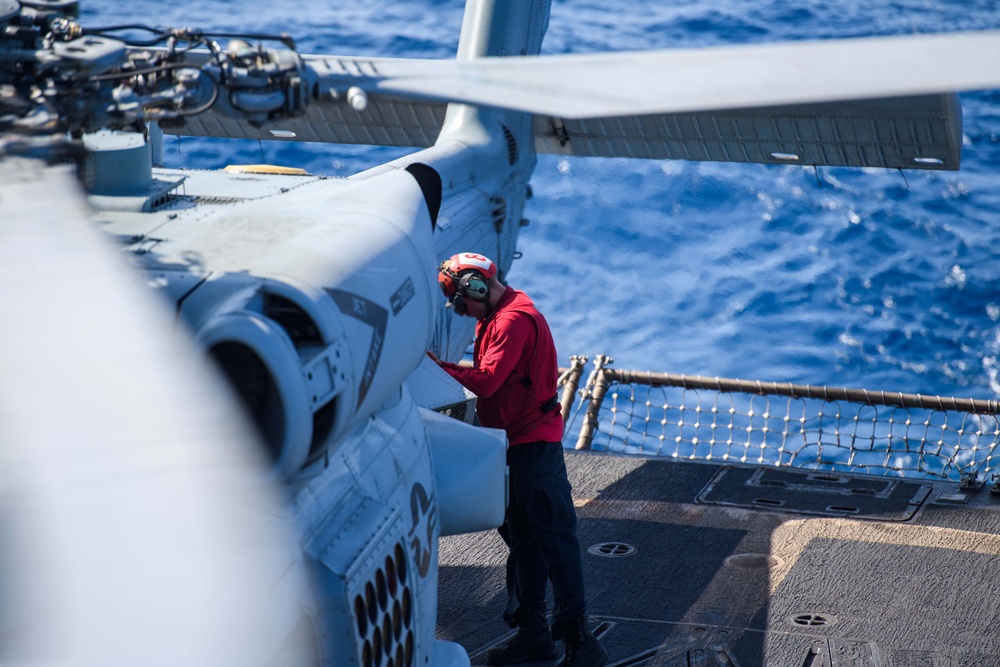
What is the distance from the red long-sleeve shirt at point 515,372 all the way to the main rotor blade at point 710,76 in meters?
1.76

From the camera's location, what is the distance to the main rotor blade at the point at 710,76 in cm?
298

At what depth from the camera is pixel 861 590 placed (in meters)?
5.96

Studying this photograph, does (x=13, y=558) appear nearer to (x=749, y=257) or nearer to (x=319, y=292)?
(x=319, y=292)

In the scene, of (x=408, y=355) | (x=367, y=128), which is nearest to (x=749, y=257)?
(x=367, y=128)

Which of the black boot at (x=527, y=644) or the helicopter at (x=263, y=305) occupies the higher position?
the helicopter at (x=263, y=305)

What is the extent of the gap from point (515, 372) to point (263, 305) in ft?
6.59

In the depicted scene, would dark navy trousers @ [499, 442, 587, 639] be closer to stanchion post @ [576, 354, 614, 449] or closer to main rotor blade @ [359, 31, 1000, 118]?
main rotor blade @ [359, 31, 1000, 118]

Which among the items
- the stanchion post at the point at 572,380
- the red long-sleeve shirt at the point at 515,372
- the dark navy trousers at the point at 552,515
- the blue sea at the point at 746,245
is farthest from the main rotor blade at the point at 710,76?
the blue sea at the point at 746,245

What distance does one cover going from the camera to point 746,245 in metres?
19.2

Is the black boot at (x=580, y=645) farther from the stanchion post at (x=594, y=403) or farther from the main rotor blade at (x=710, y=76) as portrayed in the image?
the stanchion post at (x=594, y=403)

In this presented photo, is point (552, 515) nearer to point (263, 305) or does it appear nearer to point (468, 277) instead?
point (468, 277)

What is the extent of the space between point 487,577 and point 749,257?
1370cm

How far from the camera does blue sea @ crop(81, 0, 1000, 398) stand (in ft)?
56.2

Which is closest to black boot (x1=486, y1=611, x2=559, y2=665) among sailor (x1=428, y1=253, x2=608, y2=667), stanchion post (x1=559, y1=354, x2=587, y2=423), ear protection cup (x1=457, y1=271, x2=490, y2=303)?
sailor (x1=428, y1=253, x2=608, y2=667)
